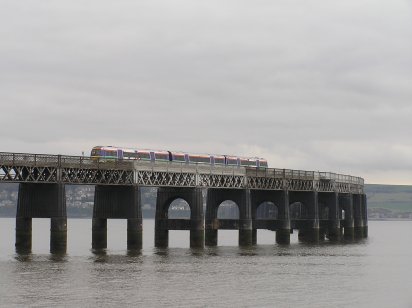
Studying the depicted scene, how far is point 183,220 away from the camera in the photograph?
122250 millimetres

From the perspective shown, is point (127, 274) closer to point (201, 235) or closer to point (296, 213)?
point (201, 235)

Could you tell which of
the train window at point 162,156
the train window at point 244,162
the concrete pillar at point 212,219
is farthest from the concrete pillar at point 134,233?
the train window at point 244,162

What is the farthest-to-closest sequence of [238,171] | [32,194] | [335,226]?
[335,226] → [238,171] → [32,194]

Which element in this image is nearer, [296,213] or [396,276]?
[396,276]

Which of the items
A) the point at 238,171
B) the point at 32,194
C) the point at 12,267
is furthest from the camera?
the point at 238,171

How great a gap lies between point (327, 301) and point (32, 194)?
142 ft

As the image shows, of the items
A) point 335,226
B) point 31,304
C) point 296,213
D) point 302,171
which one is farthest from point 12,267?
point 296,213

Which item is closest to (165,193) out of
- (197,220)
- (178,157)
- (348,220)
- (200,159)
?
(178,157)

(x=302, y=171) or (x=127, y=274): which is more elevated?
(x=302, y=171)

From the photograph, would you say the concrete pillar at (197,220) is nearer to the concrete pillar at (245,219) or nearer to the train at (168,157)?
the train at (168,157)

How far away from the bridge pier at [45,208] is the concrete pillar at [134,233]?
1110 cm

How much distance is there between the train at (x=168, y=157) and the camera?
112 m

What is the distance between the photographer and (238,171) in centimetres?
13025

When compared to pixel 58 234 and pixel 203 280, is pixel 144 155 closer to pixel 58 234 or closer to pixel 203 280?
pixel 58 234
